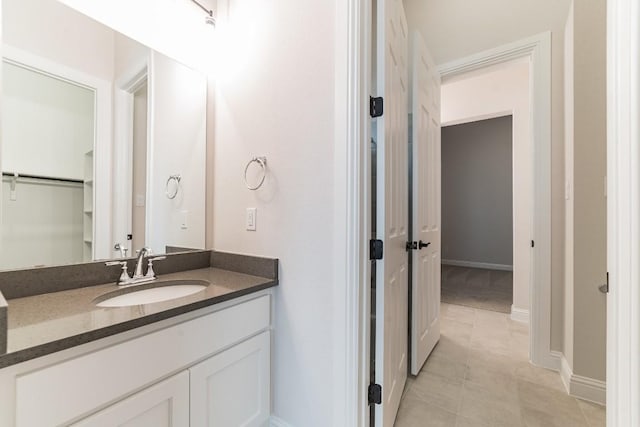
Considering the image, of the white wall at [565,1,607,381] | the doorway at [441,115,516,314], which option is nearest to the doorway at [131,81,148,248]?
the white wall at [565,1,607,381]

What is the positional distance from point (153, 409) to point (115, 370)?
0.21m

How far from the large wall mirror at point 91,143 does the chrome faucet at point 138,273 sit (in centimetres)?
8

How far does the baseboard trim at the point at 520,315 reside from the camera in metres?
2.79

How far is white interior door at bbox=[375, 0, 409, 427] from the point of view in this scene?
47.7 inches

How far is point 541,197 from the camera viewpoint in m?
2.02

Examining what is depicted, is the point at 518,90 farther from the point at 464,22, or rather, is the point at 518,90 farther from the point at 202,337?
the point at 202,337

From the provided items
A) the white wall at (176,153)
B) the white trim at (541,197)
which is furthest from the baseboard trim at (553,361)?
the white wall at (176,153)

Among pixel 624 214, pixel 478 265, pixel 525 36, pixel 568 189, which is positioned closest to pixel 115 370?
pixel 624 214

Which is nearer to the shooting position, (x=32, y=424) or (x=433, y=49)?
(x=32, y=424)

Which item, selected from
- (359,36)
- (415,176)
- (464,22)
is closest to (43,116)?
(359,36)

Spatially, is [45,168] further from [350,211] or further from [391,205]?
[391,205]

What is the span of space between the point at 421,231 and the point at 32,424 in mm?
1922

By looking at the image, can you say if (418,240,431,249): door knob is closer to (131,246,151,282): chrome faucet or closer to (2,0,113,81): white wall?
(131,246,151,282): chrome faucet

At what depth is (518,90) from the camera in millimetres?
2877
